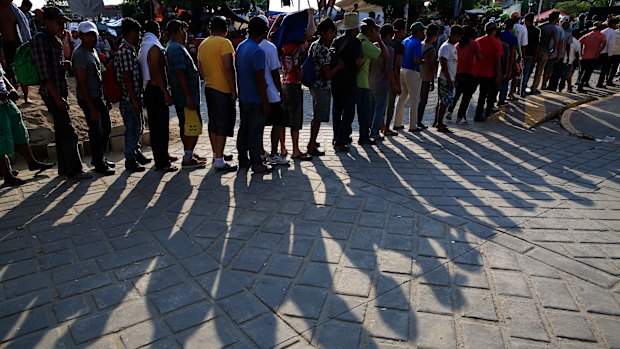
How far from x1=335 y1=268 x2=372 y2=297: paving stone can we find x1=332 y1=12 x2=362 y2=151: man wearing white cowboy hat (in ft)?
10.8

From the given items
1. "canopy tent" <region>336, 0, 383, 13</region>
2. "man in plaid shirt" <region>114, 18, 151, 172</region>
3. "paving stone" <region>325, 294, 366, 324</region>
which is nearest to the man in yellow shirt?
"man in plaid shirt" <region>114, 18, 151, 172</region>

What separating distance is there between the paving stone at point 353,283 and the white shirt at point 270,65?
8.40 ft

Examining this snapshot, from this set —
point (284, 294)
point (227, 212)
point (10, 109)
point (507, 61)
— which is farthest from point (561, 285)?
point (507, 61)

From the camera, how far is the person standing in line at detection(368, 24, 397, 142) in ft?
20.9

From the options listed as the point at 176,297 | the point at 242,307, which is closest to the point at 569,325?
the point at 242,307

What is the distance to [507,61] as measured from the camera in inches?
322

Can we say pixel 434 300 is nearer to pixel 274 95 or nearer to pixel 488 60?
pixel 274 95

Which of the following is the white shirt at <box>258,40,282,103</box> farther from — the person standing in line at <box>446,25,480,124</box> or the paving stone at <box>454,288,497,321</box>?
the person standing in line at <box>446,25,480,124</box>

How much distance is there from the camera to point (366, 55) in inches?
229

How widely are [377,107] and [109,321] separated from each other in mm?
5140

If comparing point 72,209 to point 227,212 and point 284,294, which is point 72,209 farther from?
point 284,294

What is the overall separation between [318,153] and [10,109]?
379 centimetres

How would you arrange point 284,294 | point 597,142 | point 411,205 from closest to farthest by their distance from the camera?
point 284,294, point 411,205, point 597,142

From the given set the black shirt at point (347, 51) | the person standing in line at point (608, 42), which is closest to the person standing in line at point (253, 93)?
the black shirt at point (347, 51)
